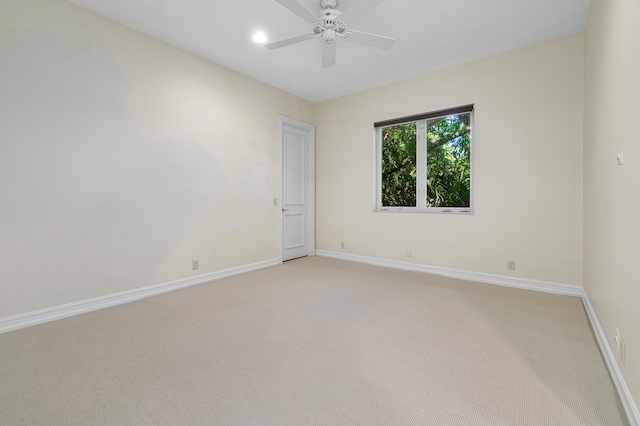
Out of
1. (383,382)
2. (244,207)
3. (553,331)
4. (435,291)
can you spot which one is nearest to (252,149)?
(244,207)

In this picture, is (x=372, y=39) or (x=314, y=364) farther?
(x=372, y=39)

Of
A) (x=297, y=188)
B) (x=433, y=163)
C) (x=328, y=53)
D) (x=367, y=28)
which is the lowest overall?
(x=297, y=188)

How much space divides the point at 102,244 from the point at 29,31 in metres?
1.89

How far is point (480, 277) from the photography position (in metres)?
3.57

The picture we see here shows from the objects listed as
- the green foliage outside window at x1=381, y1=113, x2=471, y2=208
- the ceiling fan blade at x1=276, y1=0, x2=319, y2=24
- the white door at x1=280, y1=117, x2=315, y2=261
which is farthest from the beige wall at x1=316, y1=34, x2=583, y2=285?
the ceiling fan blade at x1=276, y1=0, x2=319, y2=24

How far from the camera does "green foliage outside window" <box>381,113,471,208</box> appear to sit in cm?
382

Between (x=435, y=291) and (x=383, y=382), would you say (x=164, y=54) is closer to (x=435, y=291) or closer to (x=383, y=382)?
(x=383, y=382)

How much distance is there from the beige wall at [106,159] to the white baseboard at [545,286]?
2.10 m

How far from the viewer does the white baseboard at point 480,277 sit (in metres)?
3.07

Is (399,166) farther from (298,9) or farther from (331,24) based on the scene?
(298,9)

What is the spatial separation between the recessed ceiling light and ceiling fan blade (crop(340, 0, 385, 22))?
1070 millimetres

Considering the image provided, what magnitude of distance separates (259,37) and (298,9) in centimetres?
100

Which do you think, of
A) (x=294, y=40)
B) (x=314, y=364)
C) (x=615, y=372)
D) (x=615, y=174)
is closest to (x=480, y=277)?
(x=615, y=372)

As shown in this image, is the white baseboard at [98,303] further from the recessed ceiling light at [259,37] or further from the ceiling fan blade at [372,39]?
the ceiling fan blade at [372,39]
